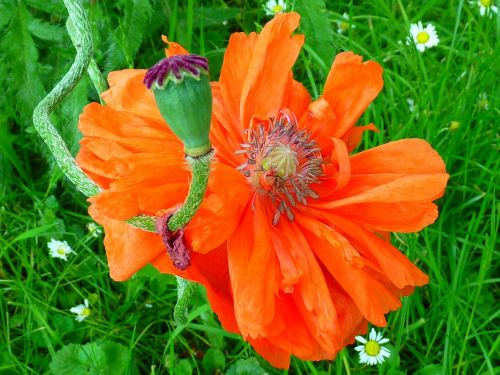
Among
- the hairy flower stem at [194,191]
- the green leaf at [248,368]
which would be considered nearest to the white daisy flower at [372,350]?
the green leaf at [248,368]

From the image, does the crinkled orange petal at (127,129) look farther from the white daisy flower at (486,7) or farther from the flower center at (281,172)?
the white daisy flower at (486,7)

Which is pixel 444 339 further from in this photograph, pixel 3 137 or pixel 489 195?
pixel 3 137

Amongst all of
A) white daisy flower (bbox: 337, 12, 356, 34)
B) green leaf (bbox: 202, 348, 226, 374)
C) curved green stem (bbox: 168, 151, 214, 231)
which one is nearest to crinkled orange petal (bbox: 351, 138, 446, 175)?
curved green stem (bbox: 168, 151, 214, 231)

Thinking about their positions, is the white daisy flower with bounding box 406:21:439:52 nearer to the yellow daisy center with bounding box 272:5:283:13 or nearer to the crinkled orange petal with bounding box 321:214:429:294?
the yellow daisy center with bounding box 272:5:283:13

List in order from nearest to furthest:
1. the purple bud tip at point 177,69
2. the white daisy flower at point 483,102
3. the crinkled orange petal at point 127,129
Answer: the purple bud tip at point 177,69 < the crinkled orange petal at point 127,129 < the white daisy flower at point 483,102

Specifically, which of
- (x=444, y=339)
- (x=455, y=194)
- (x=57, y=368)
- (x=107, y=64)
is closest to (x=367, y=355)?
(x=444, y=339)

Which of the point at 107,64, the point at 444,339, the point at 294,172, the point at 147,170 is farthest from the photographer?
the point at 107,64
